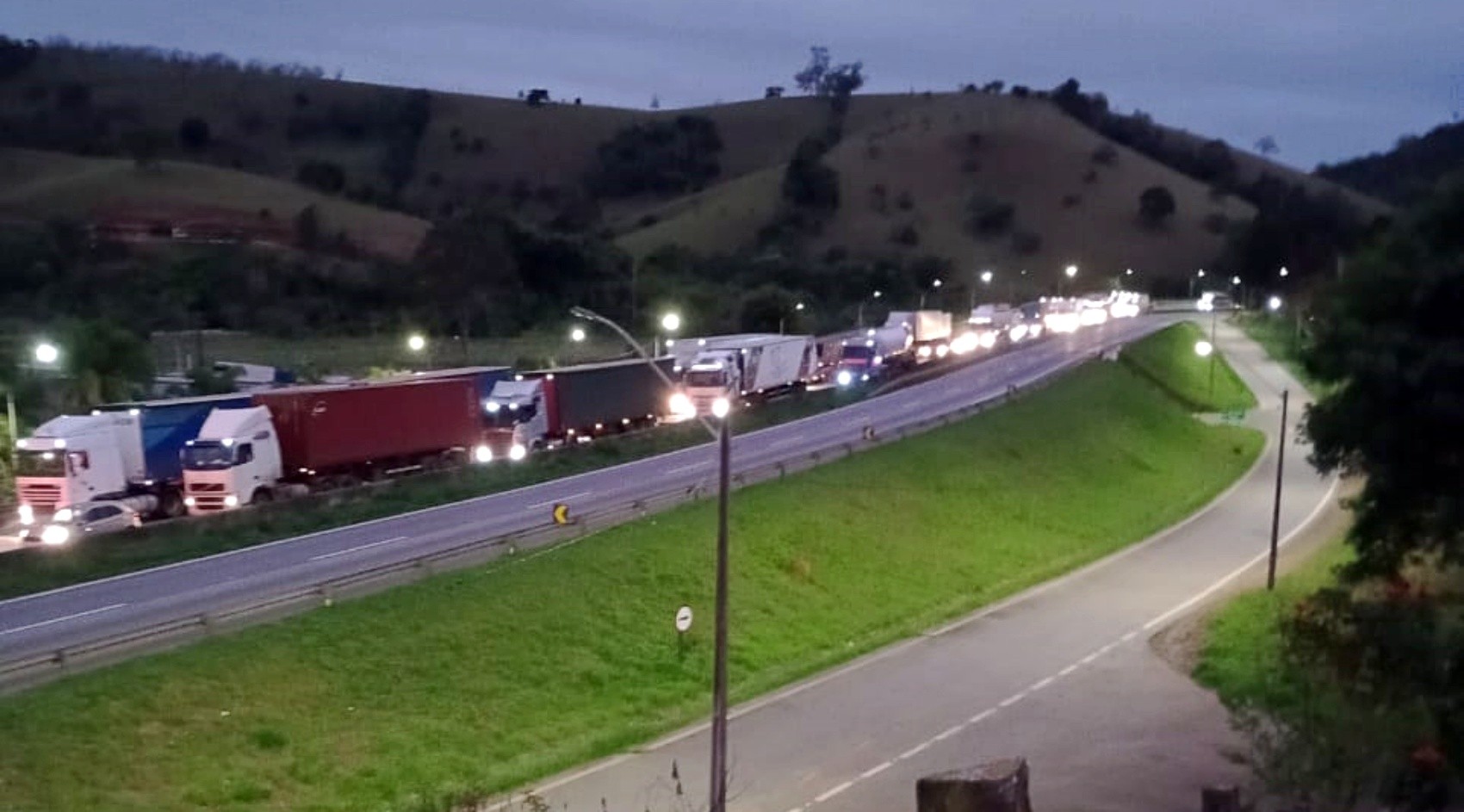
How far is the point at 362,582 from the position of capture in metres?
28.5

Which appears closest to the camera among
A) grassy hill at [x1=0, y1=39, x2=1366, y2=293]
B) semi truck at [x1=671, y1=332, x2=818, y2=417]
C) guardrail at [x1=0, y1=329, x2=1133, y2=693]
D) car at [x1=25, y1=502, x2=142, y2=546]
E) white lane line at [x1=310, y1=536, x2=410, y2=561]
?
guardrail at [x1=0, y1=329, x2=1133, y2=693]

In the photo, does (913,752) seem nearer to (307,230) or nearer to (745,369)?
(745,369)

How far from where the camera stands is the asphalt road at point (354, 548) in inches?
1043

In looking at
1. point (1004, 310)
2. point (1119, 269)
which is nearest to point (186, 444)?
point (1004, 310)

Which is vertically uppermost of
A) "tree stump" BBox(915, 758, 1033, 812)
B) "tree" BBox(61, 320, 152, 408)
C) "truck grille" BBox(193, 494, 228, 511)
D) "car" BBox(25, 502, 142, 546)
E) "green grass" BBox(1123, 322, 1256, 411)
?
"tree stump" BBox(915, 758, 1033, 812)

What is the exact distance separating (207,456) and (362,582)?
13.3 metres

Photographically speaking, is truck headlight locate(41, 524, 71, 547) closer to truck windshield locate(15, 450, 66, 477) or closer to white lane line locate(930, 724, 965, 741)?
truck windshield locate(15, 450, 66, 477)

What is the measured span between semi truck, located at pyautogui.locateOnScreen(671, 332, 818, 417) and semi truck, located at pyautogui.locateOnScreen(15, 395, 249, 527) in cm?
1492

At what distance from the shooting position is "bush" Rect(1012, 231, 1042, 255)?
142 m

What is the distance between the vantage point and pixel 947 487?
47.6 meters

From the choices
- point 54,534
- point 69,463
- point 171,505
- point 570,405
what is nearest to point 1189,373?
point 570,405

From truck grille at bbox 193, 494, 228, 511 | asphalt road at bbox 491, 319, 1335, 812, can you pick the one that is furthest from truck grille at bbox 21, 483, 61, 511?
asphalt road at bbox 491, 319, 1335, 812

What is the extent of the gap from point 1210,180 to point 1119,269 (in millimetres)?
26277

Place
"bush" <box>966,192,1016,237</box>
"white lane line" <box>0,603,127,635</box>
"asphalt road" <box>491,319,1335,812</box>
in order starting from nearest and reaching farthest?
"asphalt road" <box>491,319,1335,812</box>, "white lane line" <box>0,603,127,635</box>, "bush" <box>966,192,1016,237</box>
